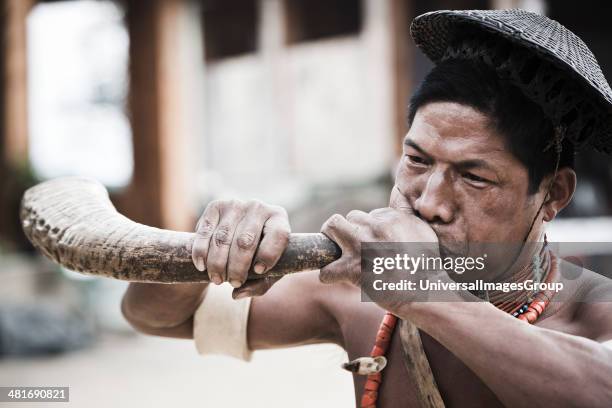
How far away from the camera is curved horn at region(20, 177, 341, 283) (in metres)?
1.39

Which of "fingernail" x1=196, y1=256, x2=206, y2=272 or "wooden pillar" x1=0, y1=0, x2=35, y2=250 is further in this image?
"wooden pillar" x1=0, y1=0, x2=35, y2=250

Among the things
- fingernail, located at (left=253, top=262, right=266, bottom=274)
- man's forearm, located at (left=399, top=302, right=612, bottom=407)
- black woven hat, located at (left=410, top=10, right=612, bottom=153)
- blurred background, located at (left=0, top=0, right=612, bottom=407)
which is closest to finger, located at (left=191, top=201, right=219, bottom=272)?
fingernail, located at (left=253, top=262, right=266, bottom=274)

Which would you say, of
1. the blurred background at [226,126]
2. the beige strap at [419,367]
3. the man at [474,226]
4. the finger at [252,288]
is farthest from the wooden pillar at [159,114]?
the finger at [252,288]

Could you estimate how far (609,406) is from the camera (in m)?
1.34

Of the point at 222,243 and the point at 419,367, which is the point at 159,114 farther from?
the point at 222,243

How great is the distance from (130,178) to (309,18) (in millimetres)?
3659

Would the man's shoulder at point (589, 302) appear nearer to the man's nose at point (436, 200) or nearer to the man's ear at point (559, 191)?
the man's ear at point (559, 191)

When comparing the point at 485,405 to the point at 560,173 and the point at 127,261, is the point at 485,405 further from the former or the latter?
the point at 127,261

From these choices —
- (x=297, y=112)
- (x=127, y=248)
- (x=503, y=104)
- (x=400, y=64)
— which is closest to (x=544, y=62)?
(x=503, y=104)

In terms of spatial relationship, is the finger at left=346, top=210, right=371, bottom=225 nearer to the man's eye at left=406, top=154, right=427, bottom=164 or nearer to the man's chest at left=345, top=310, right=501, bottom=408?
the man's eye at left=406, top=154, right=427, bottom=164

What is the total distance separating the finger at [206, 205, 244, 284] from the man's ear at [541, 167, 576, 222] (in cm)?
91

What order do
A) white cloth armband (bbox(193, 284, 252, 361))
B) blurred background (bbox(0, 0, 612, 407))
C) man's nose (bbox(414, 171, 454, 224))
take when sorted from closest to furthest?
man's nose (bbox(414, 171, 454, 224))
white cloth armband (bbox(193, 284, 252, 361))
blurred background (bbox(0, 0, 612, 407))

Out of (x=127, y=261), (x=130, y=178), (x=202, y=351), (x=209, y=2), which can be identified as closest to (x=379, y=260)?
(x=127, y=261)

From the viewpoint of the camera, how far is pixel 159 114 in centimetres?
966
